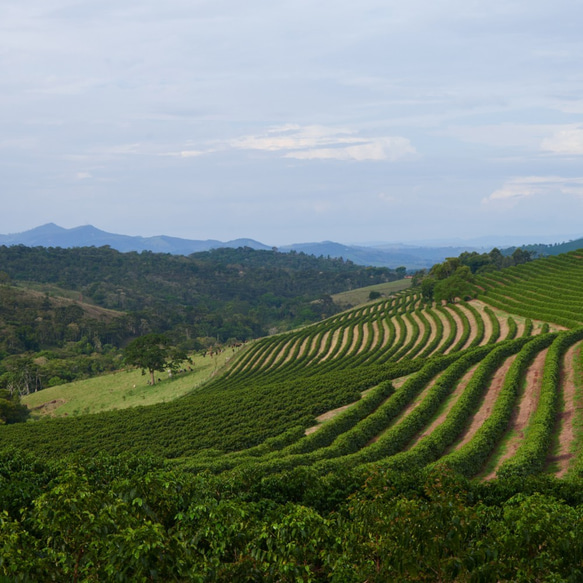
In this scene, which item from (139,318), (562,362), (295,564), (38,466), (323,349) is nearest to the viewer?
(295,564)

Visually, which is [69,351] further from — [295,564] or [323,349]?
[295,564]

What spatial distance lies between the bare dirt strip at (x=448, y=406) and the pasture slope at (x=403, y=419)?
0.07 m

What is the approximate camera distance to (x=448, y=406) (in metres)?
34.2

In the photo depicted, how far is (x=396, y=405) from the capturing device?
34906 millimetres

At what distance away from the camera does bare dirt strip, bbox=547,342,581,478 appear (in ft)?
80.1

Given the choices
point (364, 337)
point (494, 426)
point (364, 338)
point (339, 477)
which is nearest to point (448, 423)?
point (494, 426)

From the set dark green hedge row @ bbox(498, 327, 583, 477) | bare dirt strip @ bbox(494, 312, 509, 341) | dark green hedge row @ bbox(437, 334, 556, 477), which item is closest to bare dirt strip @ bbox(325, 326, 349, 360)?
bare dirt strip @ bbox(494, 312, 509, 341)


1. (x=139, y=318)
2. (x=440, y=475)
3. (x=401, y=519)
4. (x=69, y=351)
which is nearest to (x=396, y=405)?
(x=440, y=475)

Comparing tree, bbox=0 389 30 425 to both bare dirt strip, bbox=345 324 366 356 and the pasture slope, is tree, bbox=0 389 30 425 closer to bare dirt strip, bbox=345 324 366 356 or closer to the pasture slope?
the pasture slope

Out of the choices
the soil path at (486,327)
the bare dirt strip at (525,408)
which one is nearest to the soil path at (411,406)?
the bare dirt strip at (525,408)

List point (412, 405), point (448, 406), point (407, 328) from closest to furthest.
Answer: point (448, 406) < point (412, 405) < point (407, 328)

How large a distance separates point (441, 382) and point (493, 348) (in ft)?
30.7

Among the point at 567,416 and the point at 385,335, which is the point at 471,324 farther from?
the point at 567,416

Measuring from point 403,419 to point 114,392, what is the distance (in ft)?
196
